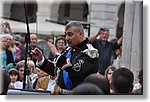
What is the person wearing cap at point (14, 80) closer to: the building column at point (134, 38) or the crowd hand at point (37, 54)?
the crowd hand at point (37, 54)

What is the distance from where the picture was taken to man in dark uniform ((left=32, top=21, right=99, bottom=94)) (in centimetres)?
195

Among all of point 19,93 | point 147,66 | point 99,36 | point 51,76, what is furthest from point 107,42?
point 19,93

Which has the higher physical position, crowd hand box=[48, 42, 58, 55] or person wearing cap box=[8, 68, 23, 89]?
crowd hand box=[48, 42, 58, 55]

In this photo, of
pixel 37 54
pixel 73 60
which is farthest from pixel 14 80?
pixel 73 60

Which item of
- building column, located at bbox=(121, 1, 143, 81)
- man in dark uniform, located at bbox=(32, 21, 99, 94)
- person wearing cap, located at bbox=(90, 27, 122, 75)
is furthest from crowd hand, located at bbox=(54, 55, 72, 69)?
building column, located at bbox=(121, 1, 143, 81)

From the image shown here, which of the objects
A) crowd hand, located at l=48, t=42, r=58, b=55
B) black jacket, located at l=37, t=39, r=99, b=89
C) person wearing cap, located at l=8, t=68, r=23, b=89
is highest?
crowd hand, located at l=48, t=42, r=58, b=55

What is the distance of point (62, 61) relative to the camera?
2.02 metres

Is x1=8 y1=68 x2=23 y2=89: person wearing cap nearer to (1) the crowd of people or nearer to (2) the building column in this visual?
(1) the crowd of people

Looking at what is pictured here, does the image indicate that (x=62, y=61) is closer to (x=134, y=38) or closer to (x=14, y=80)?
(x=14, y=80)

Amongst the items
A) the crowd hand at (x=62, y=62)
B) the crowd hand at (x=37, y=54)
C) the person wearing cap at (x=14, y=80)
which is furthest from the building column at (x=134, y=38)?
the person wearing cap at (x=14, y=80)

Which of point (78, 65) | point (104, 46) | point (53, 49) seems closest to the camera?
point (78, 65)

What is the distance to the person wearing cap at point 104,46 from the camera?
7.11ft

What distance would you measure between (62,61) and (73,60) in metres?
0.07

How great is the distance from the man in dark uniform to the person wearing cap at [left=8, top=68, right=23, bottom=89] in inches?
6.7
